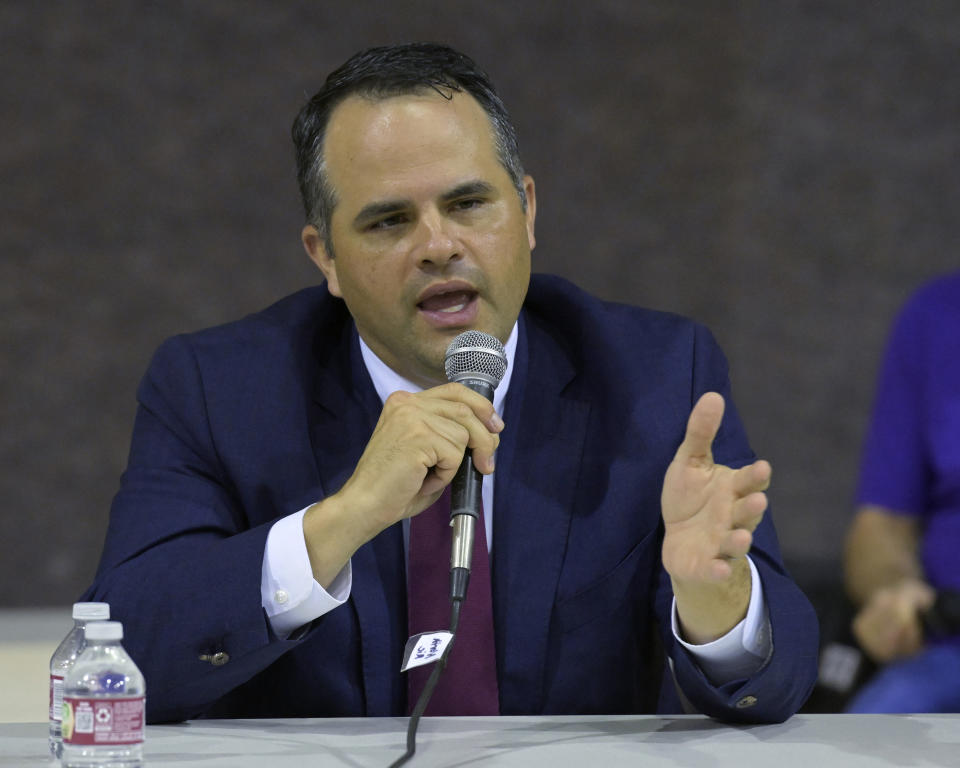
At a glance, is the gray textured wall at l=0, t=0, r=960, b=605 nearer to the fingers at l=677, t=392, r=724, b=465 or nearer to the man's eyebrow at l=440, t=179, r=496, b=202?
the man's eyebrow at l=440, t=179, r=496, b=202

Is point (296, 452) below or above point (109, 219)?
below

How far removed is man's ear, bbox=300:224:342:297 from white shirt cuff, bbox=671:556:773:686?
72 centimetres

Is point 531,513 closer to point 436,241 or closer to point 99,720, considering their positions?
point 436,241

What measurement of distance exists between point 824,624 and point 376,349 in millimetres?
1523

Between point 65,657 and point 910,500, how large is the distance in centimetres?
181

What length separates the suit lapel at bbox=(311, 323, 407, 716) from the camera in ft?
5.35

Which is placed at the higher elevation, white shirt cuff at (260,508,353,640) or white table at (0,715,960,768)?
white shirt cuff at (260,508,353,640)

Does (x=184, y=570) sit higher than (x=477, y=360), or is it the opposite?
(x=477, y=360)

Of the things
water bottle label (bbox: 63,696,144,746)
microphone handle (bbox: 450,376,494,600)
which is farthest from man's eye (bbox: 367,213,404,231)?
water bottle label (bbox: 63,696,144,746)

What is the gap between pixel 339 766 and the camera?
4.03 feet

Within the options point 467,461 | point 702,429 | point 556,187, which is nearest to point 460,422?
point 467,461

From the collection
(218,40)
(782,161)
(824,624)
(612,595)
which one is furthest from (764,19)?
(612,595)

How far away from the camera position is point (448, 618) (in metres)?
1.63

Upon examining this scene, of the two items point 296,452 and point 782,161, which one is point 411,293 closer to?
point 296,452
